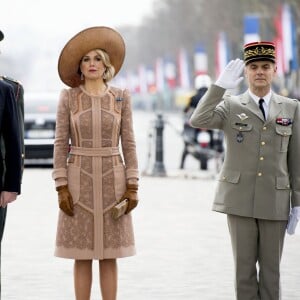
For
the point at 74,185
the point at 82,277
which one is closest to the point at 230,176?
the point at 74,185

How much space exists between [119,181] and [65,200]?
1.11ft

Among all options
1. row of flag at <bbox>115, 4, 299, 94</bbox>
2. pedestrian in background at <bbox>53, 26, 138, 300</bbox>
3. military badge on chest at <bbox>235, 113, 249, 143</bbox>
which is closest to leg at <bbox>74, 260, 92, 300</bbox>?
pedestrian in background at <bbox>53, 26, 138, 300</bbox>

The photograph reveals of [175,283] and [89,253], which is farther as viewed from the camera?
[175,283]

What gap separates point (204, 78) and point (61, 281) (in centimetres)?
1309

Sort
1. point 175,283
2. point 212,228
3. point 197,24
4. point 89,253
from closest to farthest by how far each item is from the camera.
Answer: point 89,253 → point 175,283 → point 212,228 → point 197,24

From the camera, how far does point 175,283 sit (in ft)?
30.6

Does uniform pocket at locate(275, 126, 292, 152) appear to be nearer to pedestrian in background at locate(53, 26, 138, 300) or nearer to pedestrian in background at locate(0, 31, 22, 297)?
pedestrian in background at locate(53, 26, 138, 300)

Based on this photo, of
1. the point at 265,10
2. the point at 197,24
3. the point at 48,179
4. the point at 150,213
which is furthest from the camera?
the point at 197,24

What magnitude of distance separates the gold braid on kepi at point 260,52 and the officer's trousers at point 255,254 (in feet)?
2.97

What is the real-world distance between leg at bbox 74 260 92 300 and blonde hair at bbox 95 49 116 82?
106 cm

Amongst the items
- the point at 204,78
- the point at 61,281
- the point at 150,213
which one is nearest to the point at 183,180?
the point at 204,78

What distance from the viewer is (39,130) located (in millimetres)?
23469

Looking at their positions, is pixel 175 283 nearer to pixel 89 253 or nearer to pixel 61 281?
pixel 61 281

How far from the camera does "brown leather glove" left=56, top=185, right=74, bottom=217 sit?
699cm
